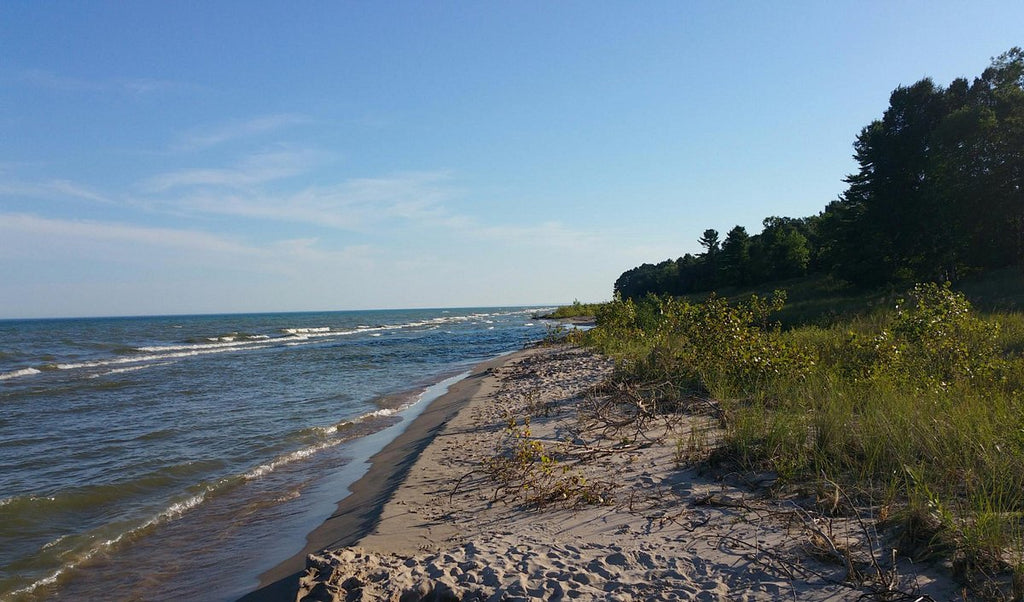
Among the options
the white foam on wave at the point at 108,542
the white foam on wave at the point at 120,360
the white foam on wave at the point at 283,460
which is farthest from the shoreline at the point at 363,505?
the white foam on wave at the point at 120,360

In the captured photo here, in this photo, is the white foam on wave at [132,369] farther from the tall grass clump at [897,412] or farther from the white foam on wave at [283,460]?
the tall grass clump at [897,412]

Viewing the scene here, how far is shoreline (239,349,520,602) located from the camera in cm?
447

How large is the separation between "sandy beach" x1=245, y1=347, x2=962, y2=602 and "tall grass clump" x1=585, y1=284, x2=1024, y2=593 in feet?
1.09

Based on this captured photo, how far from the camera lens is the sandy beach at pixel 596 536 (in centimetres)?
355

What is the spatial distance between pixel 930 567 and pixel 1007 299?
2009 cm

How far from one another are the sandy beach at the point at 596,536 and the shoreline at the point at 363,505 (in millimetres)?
30

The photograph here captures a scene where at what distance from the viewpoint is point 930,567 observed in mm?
3469

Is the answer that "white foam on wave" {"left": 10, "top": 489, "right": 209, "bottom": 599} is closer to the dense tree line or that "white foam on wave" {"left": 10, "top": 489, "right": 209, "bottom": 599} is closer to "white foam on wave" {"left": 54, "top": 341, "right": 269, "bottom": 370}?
the dense tree line

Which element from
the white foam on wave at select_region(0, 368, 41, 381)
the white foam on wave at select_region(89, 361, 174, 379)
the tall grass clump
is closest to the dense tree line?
the tall grass clump

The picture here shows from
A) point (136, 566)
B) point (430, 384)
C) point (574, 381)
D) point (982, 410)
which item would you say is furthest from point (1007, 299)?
point (136, 566)

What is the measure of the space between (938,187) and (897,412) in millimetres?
26963

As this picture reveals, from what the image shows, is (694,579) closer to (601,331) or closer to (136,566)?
(136,566)

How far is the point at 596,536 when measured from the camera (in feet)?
14.8

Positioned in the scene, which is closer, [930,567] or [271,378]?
[930,567]
